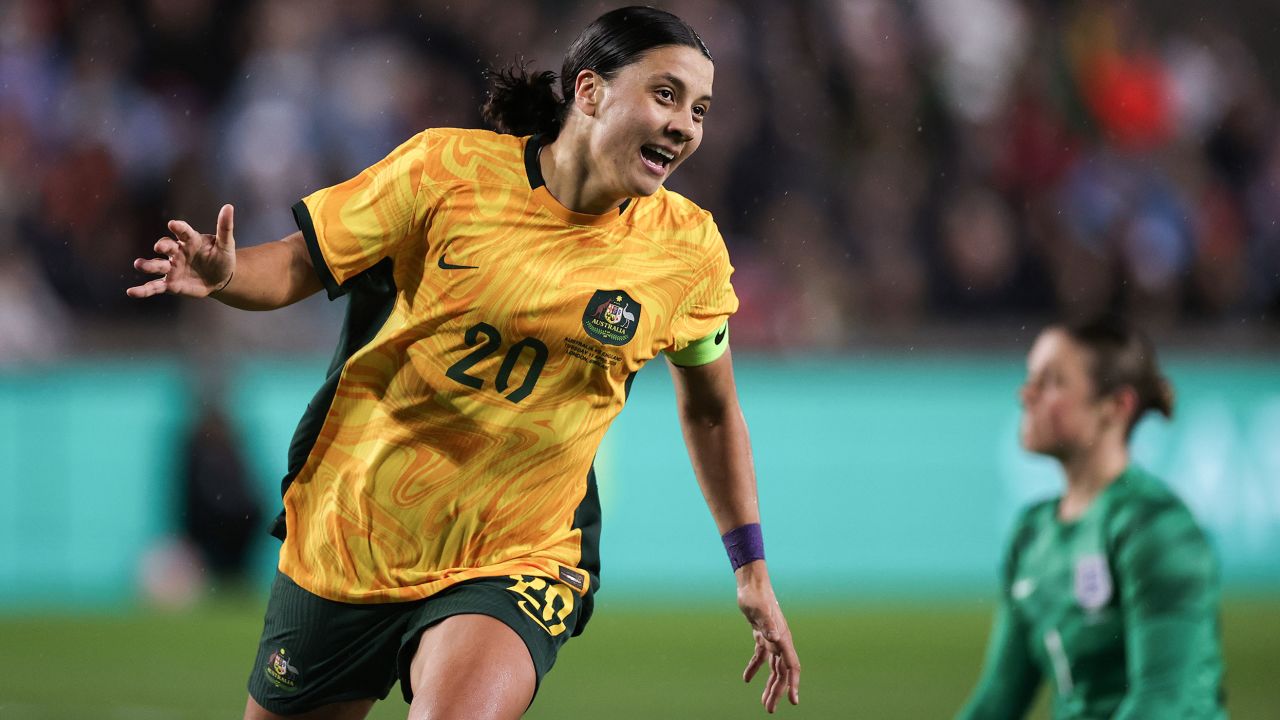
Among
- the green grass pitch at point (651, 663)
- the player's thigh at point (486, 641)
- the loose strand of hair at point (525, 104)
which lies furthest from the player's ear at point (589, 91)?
the green grass pitch at point (651, 663)

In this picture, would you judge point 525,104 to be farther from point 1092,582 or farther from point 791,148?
point 791,148

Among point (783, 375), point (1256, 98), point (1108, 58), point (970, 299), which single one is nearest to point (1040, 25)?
point (1108, 58)

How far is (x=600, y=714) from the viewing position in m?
8.40

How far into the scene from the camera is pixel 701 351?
4645 mm

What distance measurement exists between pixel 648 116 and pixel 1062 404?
166 centimetres

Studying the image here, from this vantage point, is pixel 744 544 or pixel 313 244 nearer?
pixel 313 244

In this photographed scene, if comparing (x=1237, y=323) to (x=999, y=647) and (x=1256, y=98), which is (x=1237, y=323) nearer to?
(x=1256, y=98)

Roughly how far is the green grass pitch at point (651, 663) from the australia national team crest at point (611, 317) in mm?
4326

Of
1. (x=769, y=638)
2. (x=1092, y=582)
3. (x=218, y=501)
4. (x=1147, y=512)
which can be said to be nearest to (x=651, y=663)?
(x=218, y=501)

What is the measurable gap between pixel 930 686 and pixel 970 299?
185 inches

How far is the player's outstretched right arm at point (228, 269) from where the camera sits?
3836 millimetres

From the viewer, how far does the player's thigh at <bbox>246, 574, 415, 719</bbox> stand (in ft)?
14.3

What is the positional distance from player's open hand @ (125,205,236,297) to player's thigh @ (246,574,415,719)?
945mm

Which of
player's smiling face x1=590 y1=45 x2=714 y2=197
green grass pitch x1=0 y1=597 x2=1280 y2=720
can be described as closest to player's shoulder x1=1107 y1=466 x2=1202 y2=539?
player's smiling face x1=590 y1=45 x2=714 y2=197
